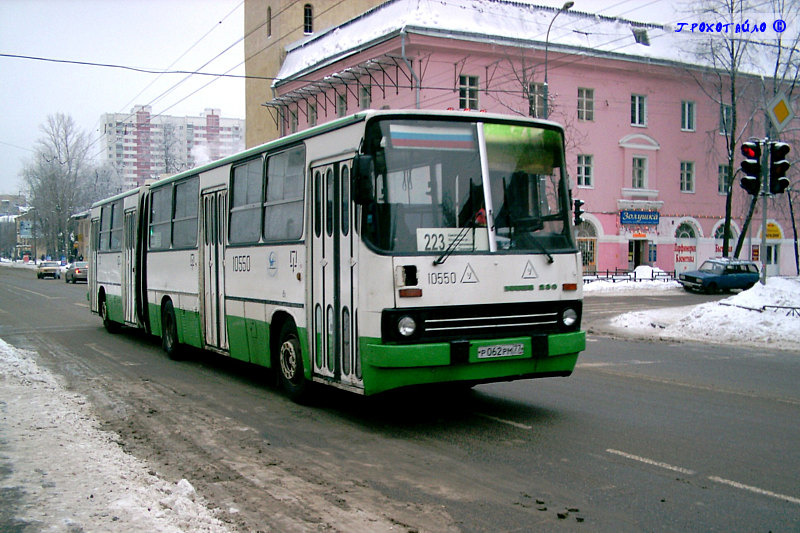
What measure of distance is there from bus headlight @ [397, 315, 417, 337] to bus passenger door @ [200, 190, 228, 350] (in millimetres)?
4753

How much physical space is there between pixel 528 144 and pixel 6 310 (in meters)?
22.8

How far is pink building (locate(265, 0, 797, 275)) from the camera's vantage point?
40875mm

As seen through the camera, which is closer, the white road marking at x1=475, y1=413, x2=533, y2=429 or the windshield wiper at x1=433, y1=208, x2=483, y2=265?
the windshield wiper at x1=433, y1=208, x2=483, y2=265

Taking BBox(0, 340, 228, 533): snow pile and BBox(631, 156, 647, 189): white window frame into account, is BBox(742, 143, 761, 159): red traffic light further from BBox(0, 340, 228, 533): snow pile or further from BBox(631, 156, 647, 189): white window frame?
BBox(631, 156, 647, 189): white window frame

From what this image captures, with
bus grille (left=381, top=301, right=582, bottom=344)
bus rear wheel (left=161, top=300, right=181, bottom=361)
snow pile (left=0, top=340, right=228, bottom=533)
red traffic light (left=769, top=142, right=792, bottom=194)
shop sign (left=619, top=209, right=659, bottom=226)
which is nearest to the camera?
snow pile (left=0, top=340, right=228, bottom=533)

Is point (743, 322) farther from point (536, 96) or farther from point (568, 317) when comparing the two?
point (536, 96)

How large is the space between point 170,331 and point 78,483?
8.27 metres

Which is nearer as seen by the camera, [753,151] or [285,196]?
[285,196]

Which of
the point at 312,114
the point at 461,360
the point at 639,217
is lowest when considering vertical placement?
the point at 461,360

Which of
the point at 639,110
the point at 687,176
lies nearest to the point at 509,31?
the point at 639,110

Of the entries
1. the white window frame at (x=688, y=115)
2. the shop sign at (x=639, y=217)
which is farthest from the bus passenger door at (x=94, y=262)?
the white window frame at (x=688, y=115)

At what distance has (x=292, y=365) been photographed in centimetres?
904

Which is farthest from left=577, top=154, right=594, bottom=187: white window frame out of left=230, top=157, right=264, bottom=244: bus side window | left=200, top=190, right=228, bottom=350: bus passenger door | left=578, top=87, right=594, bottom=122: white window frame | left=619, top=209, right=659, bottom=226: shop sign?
left=230, top=157, right=264, bottom=244: bus side window

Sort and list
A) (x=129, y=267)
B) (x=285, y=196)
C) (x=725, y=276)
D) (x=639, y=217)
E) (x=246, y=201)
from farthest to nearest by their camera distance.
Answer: (x=639, y=217), (x=725, y=276), (x=129, y=267), (x=246, y=201), (x=285, y=196)
